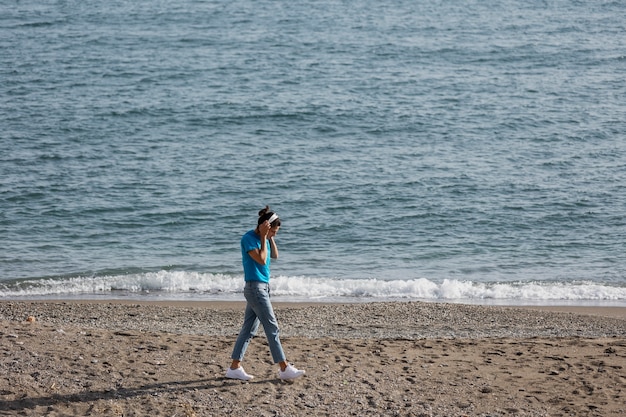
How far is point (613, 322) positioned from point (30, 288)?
11.3 m

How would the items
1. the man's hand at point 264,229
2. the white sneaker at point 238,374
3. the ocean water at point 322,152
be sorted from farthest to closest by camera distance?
the ocean water at point 322,152 → the white sneaker at point 238,374 → the man's hand at point 264,229

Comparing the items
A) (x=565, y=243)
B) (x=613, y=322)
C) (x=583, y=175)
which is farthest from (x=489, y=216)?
(x=613, y=322)

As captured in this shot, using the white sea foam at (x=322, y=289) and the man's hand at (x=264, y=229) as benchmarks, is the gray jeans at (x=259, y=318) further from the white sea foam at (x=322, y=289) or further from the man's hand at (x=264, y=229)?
the white sea foam at (x=322, y=289)

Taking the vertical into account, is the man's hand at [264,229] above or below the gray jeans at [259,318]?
above

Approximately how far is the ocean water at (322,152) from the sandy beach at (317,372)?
5491mm

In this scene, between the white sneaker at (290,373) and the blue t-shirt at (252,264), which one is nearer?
the blue t-shirt at (252,264)

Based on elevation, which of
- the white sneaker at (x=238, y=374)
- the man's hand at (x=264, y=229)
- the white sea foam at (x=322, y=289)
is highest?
the man's hand at (x=264, y=229)

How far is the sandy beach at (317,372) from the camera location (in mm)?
9086

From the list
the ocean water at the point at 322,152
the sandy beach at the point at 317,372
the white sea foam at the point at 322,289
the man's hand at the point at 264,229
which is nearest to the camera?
the man's hand at the point at 264,229

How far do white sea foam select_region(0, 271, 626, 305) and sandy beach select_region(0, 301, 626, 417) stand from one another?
383 cm

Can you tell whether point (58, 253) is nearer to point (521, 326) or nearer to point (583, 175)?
point (521, 326)

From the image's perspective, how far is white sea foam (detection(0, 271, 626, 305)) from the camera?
57.0 ft

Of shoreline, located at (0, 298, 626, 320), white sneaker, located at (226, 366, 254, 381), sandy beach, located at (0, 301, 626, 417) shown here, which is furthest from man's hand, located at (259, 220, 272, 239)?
shoreline, located at (0, 298, 626, 320)

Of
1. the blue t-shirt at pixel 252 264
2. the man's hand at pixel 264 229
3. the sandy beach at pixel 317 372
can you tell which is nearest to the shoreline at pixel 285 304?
the sandy beach at pixel 317 372
